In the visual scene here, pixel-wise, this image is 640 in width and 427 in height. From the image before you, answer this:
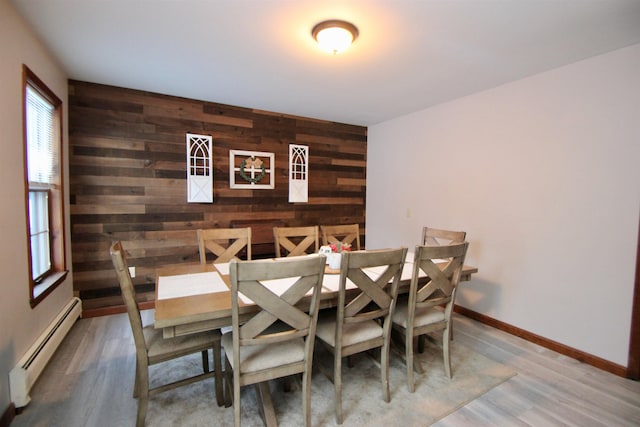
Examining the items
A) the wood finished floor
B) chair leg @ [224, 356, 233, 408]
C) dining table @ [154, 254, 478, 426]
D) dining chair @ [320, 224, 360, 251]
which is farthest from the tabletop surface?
dining chair @ [320, 224, 360, 251]

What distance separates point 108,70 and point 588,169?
13.9ft

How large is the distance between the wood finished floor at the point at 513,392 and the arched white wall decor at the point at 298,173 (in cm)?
247

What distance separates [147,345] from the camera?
5.64ft

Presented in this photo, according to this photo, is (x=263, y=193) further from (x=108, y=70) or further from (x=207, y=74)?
(x=108, y=70)

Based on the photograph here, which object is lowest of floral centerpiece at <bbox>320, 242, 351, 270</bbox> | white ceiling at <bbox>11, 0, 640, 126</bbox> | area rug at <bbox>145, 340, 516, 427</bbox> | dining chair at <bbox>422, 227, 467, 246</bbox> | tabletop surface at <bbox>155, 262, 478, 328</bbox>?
area rug at <bbox>145, 340, 516, 427</bbox>

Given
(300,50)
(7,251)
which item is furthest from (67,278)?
(300,50)

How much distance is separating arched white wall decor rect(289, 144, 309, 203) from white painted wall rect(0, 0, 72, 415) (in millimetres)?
2642

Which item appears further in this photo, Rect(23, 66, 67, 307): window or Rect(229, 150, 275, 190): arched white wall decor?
Rect(229, 150, 275, 190): arched white wall decor

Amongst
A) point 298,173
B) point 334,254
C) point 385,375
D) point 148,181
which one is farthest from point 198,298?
point 298,173

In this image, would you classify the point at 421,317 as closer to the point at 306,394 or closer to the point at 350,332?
the point at 350,332

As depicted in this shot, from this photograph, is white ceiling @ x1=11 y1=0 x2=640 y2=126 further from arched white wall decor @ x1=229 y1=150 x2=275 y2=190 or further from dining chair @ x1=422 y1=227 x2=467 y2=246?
dining chair @ x1=422 y1=227 x2=467 y2=246

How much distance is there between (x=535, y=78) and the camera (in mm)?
2730

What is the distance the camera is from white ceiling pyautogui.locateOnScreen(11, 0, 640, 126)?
71.1 inches

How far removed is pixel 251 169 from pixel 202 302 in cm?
248
